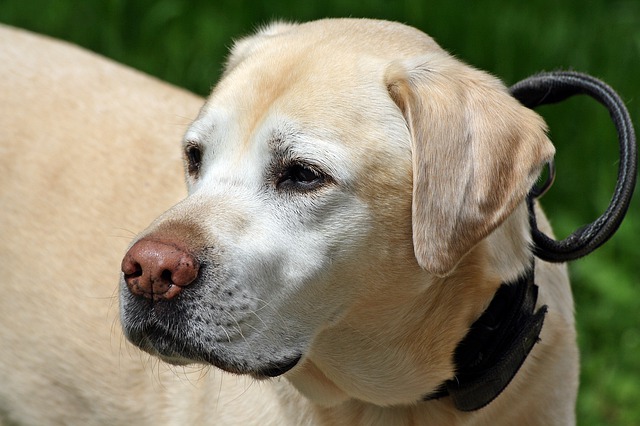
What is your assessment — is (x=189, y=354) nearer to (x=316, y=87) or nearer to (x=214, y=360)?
(x=214, y=360)

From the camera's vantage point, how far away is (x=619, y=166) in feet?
10.2

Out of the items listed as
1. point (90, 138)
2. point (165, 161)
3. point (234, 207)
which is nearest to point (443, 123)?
point (234, 207)

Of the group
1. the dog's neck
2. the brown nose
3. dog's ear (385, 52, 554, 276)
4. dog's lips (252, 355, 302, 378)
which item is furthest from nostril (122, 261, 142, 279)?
dog's ear (385, 52, 554, 276)

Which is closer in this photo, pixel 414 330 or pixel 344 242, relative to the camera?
pixel 344 242

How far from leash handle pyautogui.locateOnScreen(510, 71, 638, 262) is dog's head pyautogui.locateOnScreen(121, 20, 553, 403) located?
23 centimetres

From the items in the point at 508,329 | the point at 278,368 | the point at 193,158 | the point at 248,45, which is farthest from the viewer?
the point at 248,45

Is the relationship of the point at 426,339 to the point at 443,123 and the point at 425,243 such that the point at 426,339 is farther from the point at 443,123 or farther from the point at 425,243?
the point at 443,123

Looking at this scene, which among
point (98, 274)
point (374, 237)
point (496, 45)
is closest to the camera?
point (374, 237)

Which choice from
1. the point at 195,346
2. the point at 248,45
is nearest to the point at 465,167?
the point at 195,346

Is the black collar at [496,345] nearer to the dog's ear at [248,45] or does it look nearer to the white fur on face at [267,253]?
the white fur on face at [267,253]

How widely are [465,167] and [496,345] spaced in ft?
1.70

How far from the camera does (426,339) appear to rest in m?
2.89

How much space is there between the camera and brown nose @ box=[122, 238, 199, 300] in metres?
2.50

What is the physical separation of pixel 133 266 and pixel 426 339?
2.70ft
